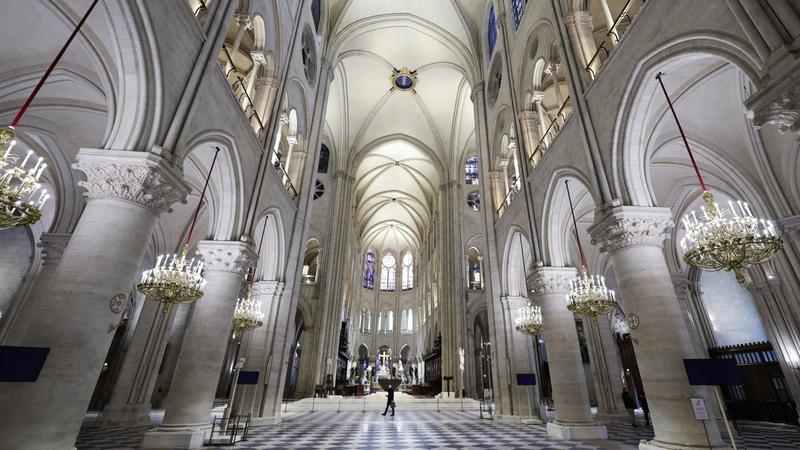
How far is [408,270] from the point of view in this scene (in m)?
45.3

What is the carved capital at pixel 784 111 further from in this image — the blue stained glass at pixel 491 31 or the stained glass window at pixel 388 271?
the stained glass window at pixel 388 271

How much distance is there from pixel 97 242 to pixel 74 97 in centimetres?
672

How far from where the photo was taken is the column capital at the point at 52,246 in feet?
31.9

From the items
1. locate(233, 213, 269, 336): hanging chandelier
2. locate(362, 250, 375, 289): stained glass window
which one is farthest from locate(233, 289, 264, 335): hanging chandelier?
locate(362, 250, 375, 289): stained glass window

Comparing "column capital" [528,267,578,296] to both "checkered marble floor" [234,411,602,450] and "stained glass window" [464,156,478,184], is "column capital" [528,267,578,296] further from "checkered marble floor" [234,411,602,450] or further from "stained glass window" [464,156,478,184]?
"stained glass window" [464,156,478,184]

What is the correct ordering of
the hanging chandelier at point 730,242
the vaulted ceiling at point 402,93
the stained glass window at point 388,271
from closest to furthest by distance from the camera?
the hanging chandelier at point 730,242 → the vaulted ceiling at point 402,93 → the stained glass window at point 388,271

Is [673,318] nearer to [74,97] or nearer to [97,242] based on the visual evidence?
[97,242]

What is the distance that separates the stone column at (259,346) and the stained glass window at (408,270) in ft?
112

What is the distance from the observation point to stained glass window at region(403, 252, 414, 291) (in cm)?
4431

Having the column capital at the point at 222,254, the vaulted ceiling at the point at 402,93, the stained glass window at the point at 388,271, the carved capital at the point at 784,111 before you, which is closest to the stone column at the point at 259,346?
the column capital at the point at 222,254

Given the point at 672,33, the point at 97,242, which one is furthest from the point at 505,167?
the point at 97,242

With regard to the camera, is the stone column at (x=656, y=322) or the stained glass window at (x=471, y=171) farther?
the stained glass window at (x=471, y=171)

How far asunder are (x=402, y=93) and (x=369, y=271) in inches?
1003

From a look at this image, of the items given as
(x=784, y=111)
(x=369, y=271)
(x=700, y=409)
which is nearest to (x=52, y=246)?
(x=700, y=409)
